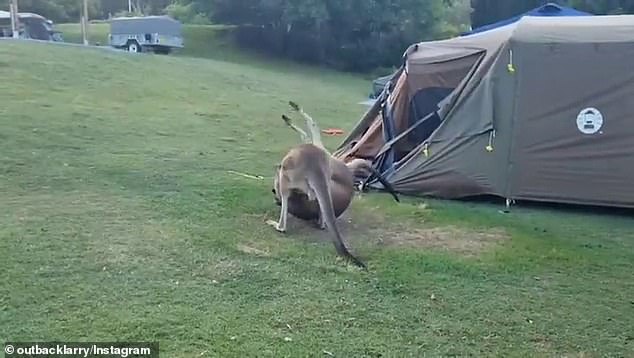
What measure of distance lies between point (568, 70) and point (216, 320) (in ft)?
13.3

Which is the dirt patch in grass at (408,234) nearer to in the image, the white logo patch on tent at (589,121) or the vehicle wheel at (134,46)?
the white logo patch on tent at (589,121)

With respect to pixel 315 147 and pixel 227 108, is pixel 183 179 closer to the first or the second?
pixel 315 147

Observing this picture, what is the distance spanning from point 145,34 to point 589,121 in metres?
21.2

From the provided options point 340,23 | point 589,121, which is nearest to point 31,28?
point 340,23

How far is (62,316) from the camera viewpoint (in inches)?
128

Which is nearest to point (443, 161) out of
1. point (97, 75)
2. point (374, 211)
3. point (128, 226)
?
point (374, 211)

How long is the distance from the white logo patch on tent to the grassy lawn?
69 centimetres

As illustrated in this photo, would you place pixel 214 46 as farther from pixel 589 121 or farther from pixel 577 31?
pixel 589 121

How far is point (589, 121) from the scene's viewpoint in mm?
6094

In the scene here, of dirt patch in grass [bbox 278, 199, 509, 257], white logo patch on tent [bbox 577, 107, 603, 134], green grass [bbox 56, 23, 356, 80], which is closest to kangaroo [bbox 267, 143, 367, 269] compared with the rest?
dirt patch in grass [bbox 278, 199, 509, 257]

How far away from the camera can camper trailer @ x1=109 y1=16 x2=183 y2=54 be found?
2525 centimetres

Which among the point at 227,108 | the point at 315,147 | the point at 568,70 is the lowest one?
the point at 227,108

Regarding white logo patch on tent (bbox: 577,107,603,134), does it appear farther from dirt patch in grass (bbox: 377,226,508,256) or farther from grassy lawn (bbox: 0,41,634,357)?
dirt patch in grass (bbox: 377,226,508,256)

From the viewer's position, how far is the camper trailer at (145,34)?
25250 mm
